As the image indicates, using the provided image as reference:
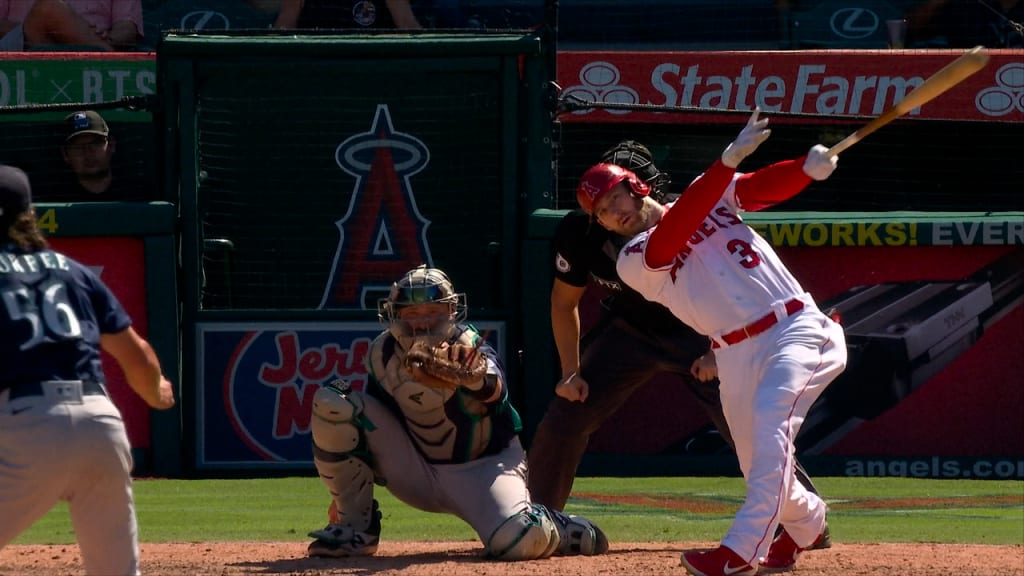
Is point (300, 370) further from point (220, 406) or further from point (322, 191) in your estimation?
point (322, 191)

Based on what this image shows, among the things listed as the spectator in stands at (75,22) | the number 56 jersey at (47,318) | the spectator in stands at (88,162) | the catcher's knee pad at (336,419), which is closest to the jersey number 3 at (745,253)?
the catcher's knee pad at (336,419)

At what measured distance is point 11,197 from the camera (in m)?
3.76

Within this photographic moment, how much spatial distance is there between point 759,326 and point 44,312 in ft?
7.23

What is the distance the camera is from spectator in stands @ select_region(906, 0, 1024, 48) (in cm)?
1024

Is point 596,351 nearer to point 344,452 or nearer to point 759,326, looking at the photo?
point 344,452

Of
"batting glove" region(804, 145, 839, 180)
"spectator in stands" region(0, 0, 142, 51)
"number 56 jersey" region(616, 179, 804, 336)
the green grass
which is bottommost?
the green grass

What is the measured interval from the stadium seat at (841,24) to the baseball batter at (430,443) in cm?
567

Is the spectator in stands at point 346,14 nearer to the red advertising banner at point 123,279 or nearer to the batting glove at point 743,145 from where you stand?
the red advertising banner at point 123,279

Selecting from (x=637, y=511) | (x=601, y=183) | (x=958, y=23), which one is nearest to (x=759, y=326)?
(x=601, y=183)

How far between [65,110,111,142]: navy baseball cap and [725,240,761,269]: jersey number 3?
4.96 m

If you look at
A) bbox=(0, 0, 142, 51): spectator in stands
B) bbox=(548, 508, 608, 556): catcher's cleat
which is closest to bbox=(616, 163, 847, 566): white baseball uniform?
bbox=(548, 508, 608, 556): catcher's cleat

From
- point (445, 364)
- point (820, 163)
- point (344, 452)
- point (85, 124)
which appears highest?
point (820, 163)

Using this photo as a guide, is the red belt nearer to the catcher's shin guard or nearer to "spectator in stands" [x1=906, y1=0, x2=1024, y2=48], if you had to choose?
the catcher's shin guard

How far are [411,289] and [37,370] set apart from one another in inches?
70.1
